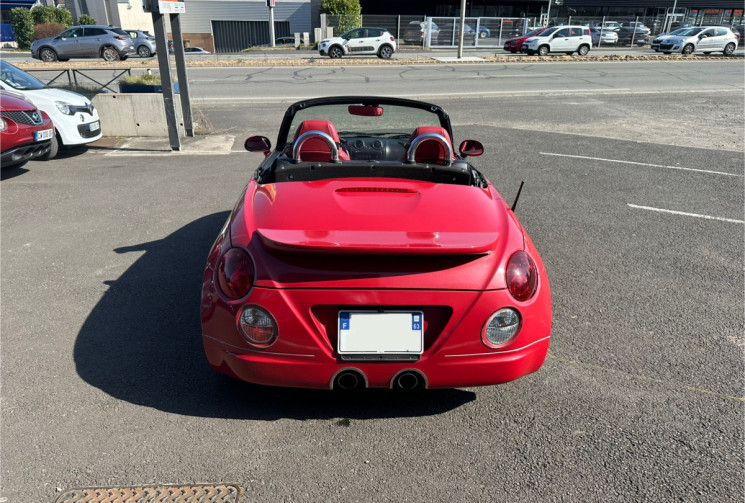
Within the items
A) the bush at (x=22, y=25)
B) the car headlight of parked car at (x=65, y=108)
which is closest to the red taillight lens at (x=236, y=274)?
the car headlight of parked car at (x=65, y=108)

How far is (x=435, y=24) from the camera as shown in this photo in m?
33.7

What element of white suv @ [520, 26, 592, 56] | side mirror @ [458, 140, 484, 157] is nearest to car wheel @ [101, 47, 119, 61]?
white suv @ [520, 26, 592, 56]

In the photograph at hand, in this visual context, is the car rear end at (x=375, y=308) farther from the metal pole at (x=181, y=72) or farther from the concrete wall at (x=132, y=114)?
the concrete wall at (x=132, y=114)

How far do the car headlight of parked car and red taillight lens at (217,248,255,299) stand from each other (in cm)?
738

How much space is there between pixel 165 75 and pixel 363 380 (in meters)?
7.81

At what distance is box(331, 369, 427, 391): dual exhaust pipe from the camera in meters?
2.36

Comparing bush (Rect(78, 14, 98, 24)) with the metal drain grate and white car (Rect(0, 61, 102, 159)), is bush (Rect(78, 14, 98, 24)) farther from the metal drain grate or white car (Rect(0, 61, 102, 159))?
the metal drain grate

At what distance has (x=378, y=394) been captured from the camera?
2.88 m

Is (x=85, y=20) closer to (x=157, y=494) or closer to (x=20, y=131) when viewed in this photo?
(x=20, y=131)

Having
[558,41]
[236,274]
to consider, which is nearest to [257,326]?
[236,274]

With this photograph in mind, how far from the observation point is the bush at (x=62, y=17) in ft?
130

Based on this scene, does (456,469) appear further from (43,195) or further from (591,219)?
(43,195)

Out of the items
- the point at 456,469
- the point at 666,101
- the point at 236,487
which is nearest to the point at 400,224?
the point at 456,469

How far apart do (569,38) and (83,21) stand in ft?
116
